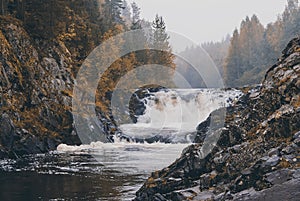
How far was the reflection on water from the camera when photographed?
547 inches

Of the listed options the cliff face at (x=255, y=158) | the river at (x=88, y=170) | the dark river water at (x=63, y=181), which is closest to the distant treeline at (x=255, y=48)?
the river at (x=88, y=170)

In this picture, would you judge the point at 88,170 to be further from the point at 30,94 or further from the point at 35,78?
the point at 35,78

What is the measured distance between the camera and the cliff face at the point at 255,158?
301 inches

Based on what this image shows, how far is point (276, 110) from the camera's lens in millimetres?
9461

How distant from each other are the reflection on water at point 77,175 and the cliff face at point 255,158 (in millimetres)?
3109

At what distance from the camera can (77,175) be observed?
17.8m

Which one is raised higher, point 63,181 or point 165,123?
point 165,123

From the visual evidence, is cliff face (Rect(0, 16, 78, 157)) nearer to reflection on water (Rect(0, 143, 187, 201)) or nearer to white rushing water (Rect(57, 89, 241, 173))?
reflection on water (Rect(0, 143, 187, 201))

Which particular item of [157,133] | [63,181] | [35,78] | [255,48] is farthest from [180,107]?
[255,48]

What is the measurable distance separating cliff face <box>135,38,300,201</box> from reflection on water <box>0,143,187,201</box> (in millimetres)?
3109

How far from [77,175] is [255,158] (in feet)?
35.5

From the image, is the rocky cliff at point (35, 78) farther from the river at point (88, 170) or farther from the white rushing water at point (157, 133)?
the white rushing water at point (157, 133)

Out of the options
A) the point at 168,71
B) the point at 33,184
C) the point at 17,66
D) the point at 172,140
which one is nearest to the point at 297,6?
the point at 168,71

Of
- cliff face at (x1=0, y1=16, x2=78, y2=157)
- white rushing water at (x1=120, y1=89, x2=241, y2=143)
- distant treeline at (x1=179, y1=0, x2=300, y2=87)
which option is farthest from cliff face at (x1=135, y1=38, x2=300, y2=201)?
distant treeline at (x1=179, y1=0, x2=300, y2=87)
